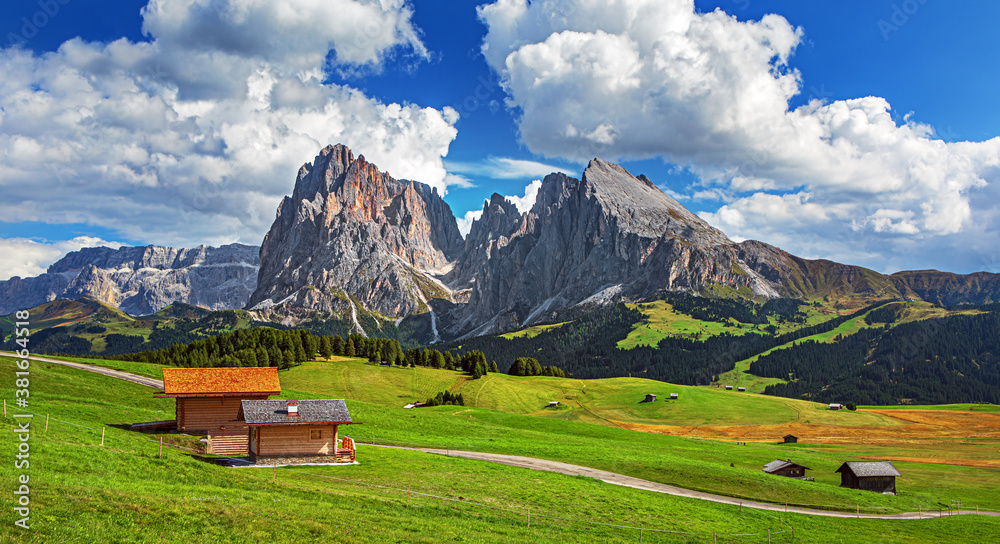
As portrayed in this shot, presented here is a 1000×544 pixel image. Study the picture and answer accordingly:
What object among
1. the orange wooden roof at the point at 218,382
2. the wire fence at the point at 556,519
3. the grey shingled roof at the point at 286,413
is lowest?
the wire fence at the point at 556,519

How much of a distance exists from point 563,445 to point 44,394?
57271 mm

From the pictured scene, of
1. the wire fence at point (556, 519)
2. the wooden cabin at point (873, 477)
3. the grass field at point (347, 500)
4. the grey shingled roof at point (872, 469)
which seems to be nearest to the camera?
the grass field at point (347, 500)

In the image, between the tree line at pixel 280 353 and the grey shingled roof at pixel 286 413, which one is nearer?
the grey shingled roof at pixel 286 413

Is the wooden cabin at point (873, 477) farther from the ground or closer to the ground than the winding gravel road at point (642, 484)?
closer to the ground

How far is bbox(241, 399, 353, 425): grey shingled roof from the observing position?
46.6 m

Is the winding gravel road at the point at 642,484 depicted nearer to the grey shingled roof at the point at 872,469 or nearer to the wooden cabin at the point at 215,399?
the grey shingled roof at the point at 872,469

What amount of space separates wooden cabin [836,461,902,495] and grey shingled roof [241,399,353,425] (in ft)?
187

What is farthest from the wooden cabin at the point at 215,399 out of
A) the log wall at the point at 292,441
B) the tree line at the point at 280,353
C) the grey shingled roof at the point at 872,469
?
the grey shingled roof at the point at 872,469

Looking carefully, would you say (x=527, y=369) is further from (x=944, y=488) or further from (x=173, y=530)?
(x=173, y=530)

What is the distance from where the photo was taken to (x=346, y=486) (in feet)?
121

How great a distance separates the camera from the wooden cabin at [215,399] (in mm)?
52188

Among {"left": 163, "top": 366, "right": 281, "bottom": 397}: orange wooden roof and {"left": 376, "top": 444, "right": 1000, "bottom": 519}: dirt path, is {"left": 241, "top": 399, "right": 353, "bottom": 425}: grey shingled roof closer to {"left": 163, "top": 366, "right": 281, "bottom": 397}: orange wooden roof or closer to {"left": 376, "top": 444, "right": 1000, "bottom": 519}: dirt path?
{"left": 163, "top": 366, "right": 281, "bottom": 397}: orange wooden roof

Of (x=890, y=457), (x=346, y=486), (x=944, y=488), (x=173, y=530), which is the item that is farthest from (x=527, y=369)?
(x=173, y=530)

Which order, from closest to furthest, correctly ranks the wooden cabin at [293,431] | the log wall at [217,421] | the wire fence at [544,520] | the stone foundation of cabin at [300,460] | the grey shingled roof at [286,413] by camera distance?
1. the wire fence at [544,520]
2. the stone foundation of cabin at [300,460]
3. the wooden cabin at [293,431]
4. the grey shingled roof at [286,413]
5. the log wall at [217,421]
